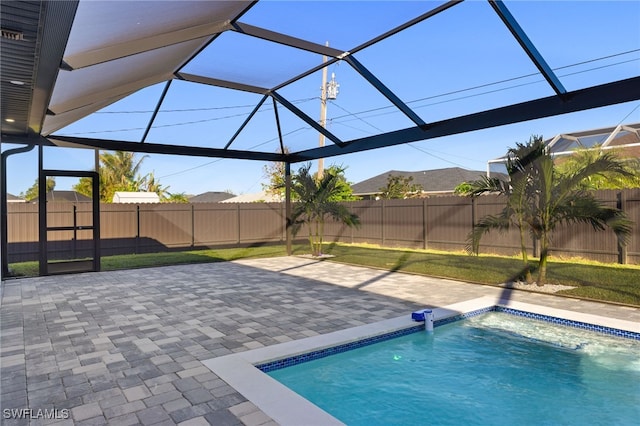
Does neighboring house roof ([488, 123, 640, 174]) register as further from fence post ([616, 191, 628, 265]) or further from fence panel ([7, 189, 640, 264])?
fence post ([616, 191, 628, 265])

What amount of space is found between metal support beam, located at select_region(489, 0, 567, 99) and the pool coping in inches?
126

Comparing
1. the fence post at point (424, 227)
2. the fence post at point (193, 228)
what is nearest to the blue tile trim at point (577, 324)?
the fence post at point (424, 227)

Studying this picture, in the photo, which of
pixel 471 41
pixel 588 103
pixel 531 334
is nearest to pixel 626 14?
pixel 588 103

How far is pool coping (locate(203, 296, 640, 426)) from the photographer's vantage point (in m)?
2.86

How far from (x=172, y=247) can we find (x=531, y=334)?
41.0ft

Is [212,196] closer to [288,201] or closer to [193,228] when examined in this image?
[193,228]

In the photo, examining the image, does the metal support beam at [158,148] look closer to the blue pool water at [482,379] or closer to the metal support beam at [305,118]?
the metal support beam at [305,118]

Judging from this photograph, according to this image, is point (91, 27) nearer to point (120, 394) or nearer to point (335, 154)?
point (120, 394)

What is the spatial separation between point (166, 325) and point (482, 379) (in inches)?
151

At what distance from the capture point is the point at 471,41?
6570 mm

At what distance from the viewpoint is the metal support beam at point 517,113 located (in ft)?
17.3

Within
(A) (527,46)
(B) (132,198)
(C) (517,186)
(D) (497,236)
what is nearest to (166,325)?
(A) (527,46)

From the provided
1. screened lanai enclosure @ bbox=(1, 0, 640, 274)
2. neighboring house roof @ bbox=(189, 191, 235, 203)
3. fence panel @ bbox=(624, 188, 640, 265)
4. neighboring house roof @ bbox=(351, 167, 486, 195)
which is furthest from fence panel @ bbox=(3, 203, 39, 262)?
neighboring house roof @ bbox=(189, 191, 235, 203)

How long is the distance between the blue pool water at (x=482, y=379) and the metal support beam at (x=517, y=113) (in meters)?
3.16
